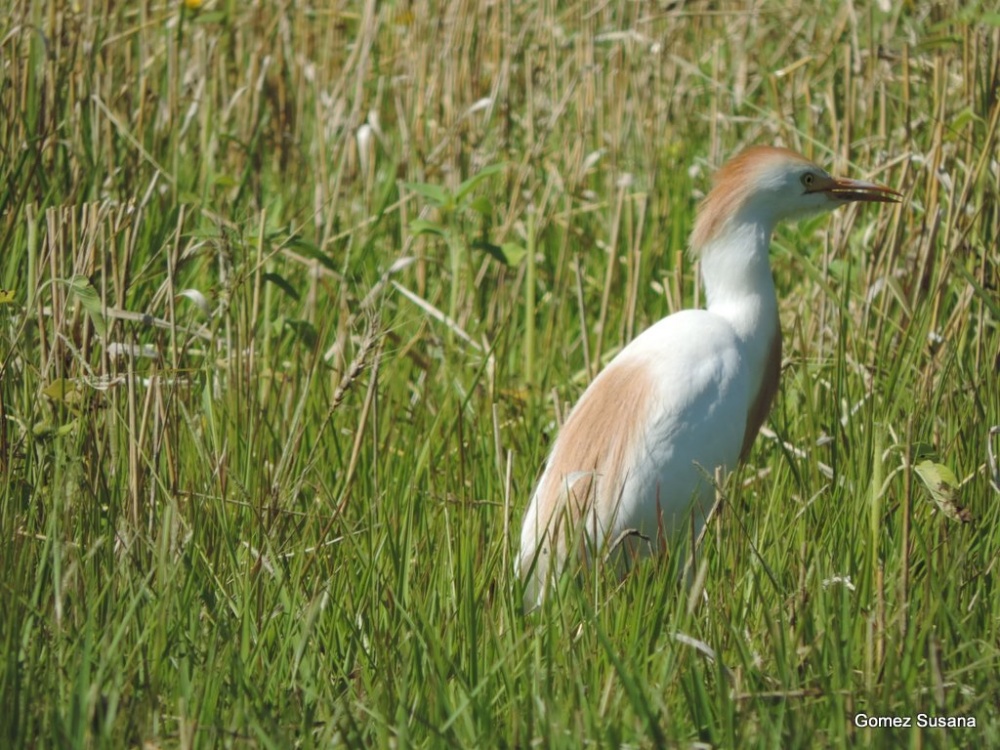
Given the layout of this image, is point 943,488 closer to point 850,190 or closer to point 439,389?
point 850,190

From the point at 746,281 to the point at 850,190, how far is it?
0.32 m

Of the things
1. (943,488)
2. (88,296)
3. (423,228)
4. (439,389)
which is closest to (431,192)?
(423,228)

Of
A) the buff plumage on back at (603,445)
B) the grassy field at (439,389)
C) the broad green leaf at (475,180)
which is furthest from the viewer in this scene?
the broad green leaf at (475,180)

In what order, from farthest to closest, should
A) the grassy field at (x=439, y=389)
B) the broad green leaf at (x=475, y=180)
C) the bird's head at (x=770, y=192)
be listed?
1. the broad green leaf at (x=475, y=180)
2. the bird's head at (x=770, y=192)
3. the grassy field at (x=439, y=389)

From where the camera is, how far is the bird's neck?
2.69 meters

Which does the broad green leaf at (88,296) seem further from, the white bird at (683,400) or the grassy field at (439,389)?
the white bird at (683,400)

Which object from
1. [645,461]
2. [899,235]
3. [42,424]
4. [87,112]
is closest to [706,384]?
[645,461]

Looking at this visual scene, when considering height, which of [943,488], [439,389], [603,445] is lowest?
[439,389]

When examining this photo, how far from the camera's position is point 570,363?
11.6 feet

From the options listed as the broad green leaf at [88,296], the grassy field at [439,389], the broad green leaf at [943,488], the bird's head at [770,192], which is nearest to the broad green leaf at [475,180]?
the grassy field at [439,389]

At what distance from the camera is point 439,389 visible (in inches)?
126

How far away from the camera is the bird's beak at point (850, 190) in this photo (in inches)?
107

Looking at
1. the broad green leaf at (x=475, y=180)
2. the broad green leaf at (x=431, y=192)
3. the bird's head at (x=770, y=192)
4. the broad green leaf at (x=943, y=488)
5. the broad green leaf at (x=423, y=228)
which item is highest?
the bird's head at (x=770, y=192)

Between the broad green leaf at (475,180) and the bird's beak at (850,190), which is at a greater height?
the bird's beak at (850,190)
